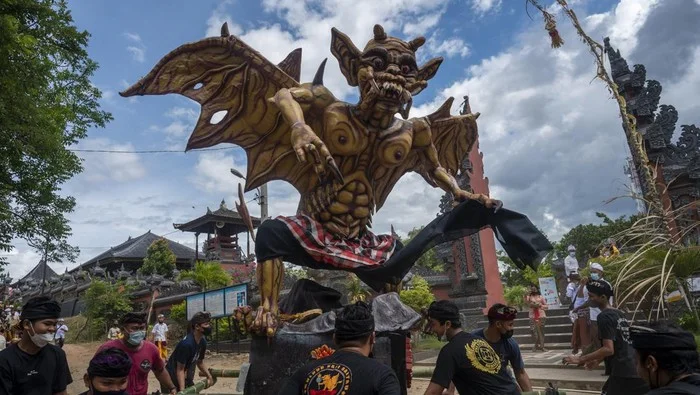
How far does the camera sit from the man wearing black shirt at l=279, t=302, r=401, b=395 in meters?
1.94

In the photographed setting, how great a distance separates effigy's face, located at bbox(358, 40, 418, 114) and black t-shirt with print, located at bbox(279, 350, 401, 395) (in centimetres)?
182

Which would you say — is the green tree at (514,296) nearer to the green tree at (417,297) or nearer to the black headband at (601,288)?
the green tree at (417,297)

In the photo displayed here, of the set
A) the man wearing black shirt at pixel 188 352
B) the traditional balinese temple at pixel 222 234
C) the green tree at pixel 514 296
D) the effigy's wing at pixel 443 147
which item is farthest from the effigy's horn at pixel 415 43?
the traditional balinese temple at pixel 222 234

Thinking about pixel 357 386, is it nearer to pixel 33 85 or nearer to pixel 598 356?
pixel 598 356

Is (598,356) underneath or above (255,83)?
underneath

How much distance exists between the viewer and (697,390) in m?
1.65

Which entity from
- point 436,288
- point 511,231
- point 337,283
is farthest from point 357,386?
point 436,288

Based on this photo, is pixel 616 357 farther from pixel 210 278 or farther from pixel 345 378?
pixel 210 278

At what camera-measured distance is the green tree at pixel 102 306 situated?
1823 centimetres

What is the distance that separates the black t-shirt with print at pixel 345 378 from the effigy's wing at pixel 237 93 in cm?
198

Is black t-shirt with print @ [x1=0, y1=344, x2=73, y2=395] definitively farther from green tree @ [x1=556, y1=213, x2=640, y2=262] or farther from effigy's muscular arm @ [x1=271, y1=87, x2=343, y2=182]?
green tree @ [x1=556, y1=213, x2=640, y2=262]

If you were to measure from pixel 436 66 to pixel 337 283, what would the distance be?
10.00m

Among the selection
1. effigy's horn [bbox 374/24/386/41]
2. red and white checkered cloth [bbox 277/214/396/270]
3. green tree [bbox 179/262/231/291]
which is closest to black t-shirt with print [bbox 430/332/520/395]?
red and white checkered cloth [bbox 277/214/396/270]

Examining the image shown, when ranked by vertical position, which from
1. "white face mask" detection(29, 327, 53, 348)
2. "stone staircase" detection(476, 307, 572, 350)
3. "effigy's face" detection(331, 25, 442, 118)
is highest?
"effigy's face" detection(331, 25, 442, 118)
